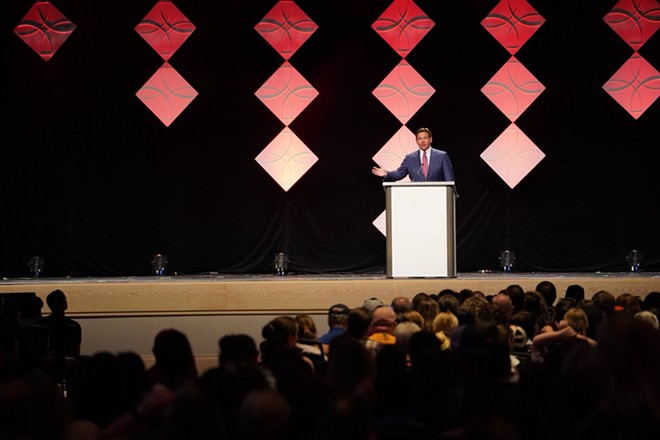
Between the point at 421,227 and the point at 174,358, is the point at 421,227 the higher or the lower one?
the higher one

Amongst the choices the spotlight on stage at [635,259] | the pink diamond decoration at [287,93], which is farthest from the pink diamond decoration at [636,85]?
the pink diamond decoration at [287,93]

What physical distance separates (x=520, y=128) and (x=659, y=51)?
1.57 m

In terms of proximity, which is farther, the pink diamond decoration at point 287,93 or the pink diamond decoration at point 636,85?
the pink diamond decoration at point 287,93

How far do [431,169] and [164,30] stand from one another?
3.29 meters

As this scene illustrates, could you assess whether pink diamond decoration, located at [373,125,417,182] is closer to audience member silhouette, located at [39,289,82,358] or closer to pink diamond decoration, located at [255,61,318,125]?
pink diamond decoration, located at [255,61,318,125]

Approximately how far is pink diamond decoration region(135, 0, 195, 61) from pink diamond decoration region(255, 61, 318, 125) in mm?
952

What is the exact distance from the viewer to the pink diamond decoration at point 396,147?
10016 mm

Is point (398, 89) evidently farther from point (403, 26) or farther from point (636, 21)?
point (636, 21)

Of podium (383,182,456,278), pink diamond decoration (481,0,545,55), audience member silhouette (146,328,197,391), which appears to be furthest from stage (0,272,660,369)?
audience member silhouette (146,328,197,391)

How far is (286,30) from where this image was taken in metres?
10.1

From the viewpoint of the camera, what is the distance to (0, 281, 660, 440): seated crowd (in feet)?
7.68

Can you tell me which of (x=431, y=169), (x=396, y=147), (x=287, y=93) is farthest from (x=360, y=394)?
(x=287, y=93)

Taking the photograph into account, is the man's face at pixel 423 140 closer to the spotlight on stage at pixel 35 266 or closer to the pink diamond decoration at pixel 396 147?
the pink diamond decoration at pixel 396 147

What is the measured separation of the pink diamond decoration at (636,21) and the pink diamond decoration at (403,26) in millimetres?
1827
